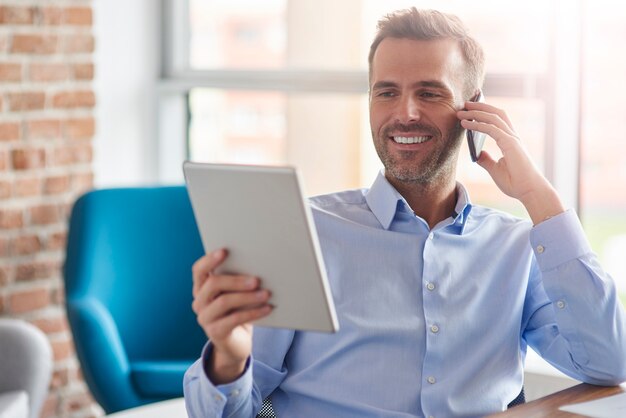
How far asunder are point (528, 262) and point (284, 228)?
0.75m

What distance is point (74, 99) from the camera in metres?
3.74

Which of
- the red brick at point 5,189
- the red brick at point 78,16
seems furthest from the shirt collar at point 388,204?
the red brick at point 78,16

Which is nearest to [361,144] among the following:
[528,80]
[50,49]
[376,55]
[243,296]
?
[528,80]

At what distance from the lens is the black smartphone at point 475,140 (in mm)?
2057

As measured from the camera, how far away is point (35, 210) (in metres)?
3.57

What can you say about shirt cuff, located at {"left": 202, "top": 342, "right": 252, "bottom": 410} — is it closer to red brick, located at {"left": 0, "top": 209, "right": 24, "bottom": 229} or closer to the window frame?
the window frame

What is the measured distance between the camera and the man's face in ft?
6.39

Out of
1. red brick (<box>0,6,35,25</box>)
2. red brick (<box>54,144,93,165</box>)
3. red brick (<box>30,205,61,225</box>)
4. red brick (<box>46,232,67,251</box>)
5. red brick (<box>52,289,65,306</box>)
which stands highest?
red brick (<box>0,6,35,25</box>)

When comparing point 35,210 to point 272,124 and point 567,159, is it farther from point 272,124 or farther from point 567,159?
point 567,159

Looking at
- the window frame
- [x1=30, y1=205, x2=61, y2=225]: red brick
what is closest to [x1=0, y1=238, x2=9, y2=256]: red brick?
[x1=30, y1=205, x2=61, y2=225]: red brick

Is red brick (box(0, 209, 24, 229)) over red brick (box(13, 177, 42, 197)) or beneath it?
beneath

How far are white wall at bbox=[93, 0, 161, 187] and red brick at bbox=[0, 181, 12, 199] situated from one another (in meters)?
0.47

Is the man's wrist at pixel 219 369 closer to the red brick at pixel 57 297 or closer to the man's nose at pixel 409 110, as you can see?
the man's nose at pixel 409 110

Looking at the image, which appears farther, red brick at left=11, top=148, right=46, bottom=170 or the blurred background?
red brick at left=11, top=148, right=46, bottom=170
